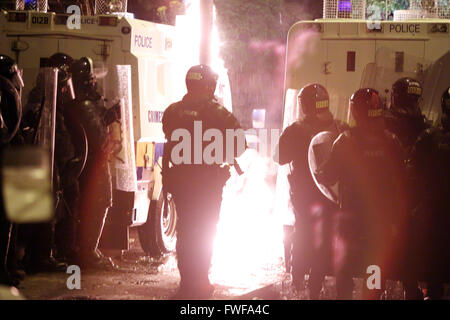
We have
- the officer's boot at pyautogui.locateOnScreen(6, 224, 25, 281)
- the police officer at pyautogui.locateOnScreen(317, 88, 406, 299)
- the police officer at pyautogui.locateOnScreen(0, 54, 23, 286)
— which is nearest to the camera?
the police officer at pyautogui.locateOnScreen(317, 88, 406, 299)

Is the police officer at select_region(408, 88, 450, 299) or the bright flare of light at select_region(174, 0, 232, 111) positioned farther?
the bright flare of light at select_region(174, 0, 232, 111)

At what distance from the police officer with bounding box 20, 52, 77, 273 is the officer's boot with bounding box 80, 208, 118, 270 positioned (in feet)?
0.88

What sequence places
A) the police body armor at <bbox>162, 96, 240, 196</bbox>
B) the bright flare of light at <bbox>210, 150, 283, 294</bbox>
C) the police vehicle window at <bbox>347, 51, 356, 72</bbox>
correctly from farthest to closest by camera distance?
the police vehicle window at <bbox>347, 51, 356, 72</bbox> < the bright flare of light at <bbox>210, 150, 283, 294</bbox> < the police body armor at <bbox>162, 96, 240, 196</bbox>

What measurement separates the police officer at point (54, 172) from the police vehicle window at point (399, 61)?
3.74 m

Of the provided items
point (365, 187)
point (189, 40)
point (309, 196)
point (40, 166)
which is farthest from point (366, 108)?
point (189, 40)

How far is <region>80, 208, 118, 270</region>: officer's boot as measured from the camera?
9.34 meters

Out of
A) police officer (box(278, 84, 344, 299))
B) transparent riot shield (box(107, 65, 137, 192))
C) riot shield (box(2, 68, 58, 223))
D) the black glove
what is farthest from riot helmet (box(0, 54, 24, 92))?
police officer (box(278, 84, 344, 299))

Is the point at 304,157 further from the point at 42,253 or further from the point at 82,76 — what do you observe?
the point at 42,253

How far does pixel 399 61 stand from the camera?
9.73 m

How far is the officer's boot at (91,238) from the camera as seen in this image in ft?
30.7

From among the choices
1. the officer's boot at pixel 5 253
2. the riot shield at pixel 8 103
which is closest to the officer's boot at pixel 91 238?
the officer's boot at pixel 5 253

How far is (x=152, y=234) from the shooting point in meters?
10.3

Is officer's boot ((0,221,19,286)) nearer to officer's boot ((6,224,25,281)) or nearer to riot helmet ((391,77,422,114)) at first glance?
officer's boot ((6,224,25,281))

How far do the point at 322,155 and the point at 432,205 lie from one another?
3.49ft
